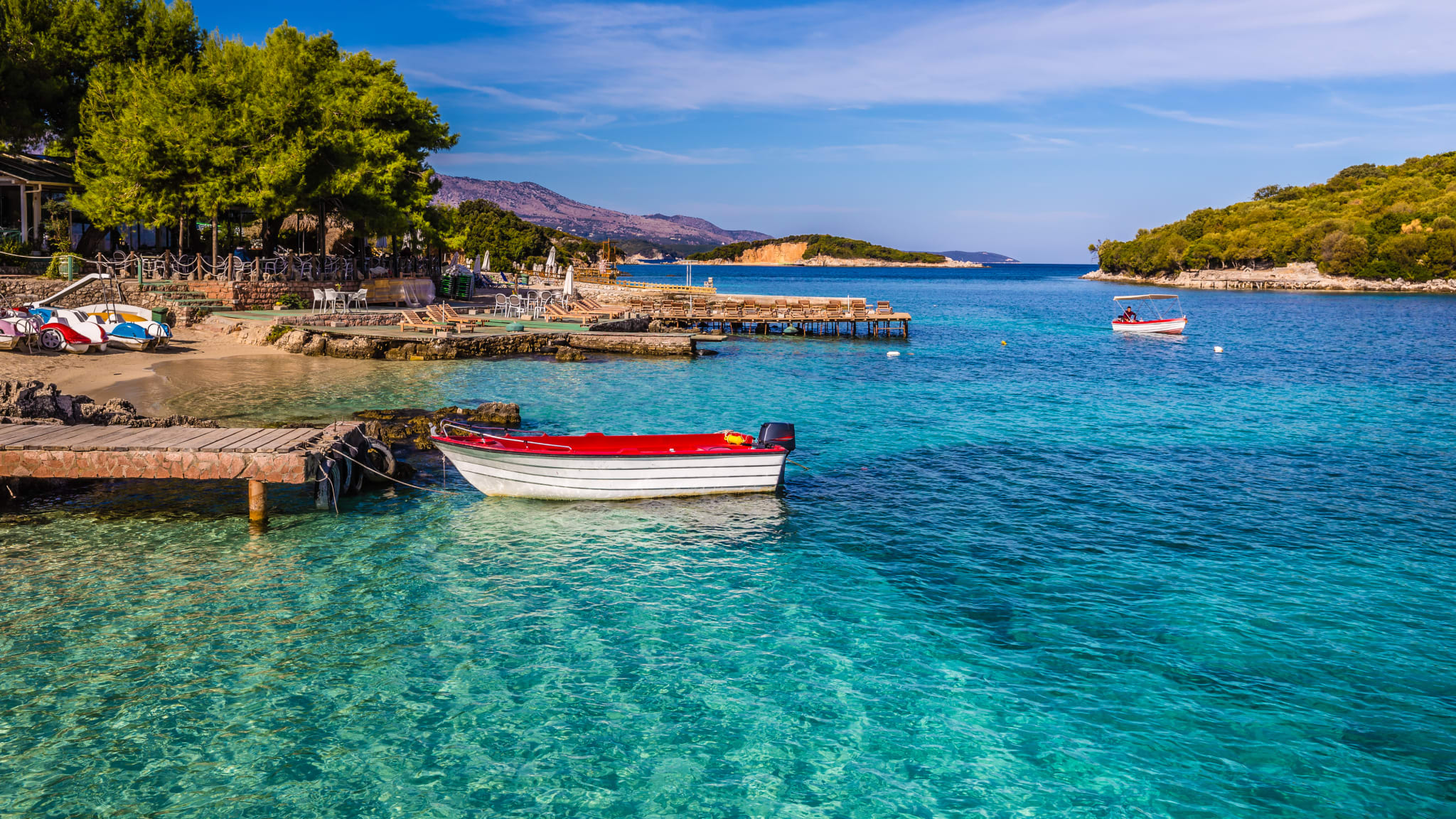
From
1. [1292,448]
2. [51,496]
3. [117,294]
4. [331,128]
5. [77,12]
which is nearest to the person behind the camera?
[51,496]

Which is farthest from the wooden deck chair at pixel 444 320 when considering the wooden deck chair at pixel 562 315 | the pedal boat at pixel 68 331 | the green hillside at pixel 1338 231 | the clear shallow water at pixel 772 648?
the green hillside at pixel 1338 231

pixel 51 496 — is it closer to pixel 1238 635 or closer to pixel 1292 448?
pixel 1238 635

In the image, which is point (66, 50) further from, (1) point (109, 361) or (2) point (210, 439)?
(2) point (210, 439)

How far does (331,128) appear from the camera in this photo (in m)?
36.2

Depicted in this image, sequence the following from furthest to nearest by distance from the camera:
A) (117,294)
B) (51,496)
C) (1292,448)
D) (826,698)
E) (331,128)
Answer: (331,128), (117,294), (1292,448), (51,496), (826,698)

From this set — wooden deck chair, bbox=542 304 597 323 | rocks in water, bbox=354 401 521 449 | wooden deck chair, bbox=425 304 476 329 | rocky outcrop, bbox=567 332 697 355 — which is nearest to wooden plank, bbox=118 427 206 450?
rocks in water, bbox=354 401 521 449

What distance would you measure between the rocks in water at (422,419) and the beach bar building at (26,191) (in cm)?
2597

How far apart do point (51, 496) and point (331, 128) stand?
88.4 ft

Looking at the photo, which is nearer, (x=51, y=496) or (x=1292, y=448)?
(x=51, y=496)

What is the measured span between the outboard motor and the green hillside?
135m

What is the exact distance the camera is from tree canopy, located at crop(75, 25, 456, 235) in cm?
3309

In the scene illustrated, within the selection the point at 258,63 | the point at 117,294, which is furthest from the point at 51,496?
the point at 258,63

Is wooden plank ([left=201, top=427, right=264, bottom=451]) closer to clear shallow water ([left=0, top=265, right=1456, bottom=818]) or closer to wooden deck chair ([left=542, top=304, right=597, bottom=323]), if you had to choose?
clear shallow water ([left=0, top=265, right=1456, bottom=818])

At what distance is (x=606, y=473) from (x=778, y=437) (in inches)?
118
